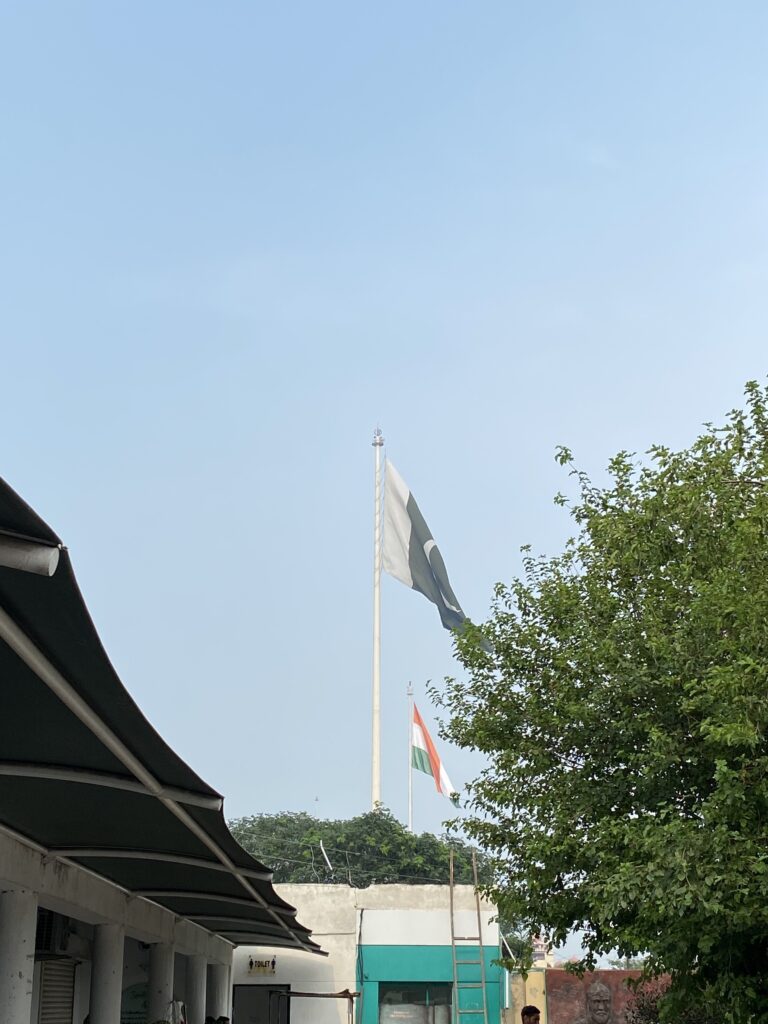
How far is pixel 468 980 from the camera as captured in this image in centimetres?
2520

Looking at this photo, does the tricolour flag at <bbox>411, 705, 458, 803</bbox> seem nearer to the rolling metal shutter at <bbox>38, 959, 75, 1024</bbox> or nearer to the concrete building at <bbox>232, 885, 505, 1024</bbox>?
the concrete building at <bbox>232, 885, 505, 1024</bbox>

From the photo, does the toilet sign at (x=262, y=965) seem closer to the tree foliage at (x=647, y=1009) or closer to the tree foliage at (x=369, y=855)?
the tree foliage at (x=647, y=1009)

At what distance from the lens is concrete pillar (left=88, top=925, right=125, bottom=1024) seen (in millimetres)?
15344

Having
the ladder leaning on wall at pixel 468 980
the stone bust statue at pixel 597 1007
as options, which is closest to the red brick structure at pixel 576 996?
the stone bust statue at pixel 597 1007

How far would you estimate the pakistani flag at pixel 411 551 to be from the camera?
91.6 ft

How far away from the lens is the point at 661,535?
13.7m

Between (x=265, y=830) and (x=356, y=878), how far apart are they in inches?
353

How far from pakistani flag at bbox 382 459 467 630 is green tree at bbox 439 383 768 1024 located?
12348 millimetres

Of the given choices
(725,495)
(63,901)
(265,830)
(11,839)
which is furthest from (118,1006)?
(265,830)

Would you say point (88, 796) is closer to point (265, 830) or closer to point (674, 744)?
point (674, 744)

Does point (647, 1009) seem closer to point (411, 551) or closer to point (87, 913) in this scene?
point (411, 551)

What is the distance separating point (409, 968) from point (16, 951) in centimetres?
1576

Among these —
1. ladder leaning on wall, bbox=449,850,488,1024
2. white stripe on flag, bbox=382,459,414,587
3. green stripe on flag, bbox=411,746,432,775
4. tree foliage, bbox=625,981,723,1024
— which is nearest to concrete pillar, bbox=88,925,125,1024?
ladder leaning on wall, bbox=449,850,488,1024

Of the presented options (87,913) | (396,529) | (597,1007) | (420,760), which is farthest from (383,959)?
(87,913)
